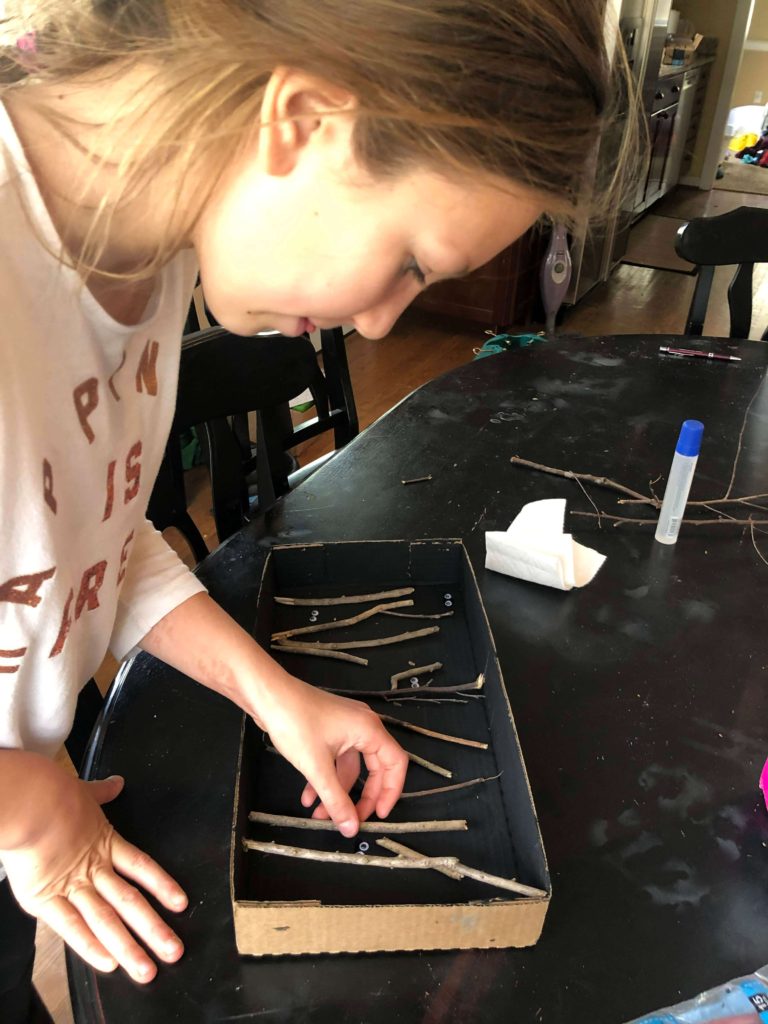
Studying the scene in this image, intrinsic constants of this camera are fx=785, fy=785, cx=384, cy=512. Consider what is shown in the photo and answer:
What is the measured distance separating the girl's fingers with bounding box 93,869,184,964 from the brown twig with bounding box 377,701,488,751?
0.26m

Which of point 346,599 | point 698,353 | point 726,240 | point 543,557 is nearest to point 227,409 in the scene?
point 346,599

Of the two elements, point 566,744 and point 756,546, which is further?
point 756,546

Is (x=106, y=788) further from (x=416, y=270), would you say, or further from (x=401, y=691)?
(x=416, y=270)

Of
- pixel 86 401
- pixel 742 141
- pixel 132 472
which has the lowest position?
pixel 742 141

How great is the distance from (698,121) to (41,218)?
21.3 feet

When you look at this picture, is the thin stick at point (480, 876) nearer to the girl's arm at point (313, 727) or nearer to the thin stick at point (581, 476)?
the girl's arm at point (313, 727)

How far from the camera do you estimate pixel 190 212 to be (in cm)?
52

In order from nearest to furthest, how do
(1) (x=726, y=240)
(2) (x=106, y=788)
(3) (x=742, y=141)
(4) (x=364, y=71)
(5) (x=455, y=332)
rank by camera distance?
1. (4) (x=364, y=71)
2. (2) (x=106, y=788)
3. (1) (x=726, y=240)
4. (5) (x=455, y=332)
5. (3) (x=742, y=141)

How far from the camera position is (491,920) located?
1.76 feet

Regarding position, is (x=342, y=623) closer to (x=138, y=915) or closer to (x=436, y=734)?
(x=436, y=734)

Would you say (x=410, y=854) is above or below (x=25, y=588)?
below

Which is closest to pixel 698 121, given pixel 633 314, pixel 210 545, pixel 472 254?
pixel 633 314

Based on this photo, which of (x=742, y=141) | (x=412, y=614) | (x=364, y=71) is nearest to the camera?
(x=364, y=71)

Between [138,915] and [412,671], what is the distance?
34 cm
